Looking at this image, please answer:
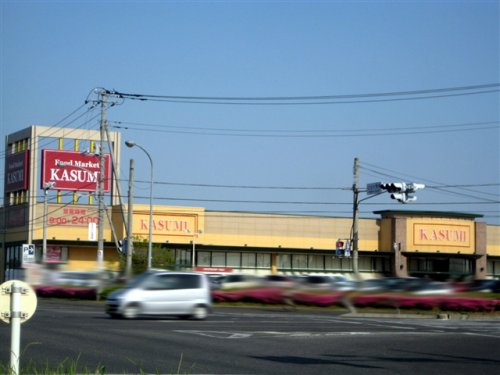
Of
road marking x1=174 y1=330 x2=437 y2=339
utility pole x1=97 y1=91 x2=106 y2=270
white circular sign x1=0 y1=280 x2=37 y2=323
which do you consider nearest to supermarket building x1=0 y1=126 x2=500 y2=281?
utility pole x1=97 y1=91 x2=106 y2=270

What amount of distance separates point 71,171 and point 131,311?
4320 cm

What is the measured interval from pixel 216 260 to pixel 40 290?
79.5 feet

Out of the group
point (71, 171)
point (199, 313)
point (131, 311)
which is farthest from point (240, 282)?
point (71, 171)

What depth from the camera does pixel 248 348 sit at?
61.2ft

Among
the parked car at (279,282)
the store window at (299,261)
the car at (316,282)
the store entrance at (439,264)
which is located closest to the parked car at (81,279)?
the parked car at (279,282)

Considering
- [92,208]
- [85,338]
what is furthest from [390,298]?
[92,208]

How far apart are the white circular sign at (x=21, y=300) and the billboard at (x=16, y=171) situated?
6253cm

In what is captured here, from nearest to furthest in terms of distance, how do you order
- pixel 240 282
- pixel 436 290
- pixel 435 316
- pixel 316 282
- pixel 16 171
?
pixel 435 316
pixel 436 290
pixel 316 282
pixel 240 282
pixel 16 171

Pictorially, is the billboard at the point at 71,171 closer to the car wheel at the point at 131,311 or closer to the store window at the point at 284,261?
the store window at the point at 284,261

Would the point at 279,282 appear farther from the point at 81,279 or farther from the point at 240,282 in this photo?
the point at 81,279

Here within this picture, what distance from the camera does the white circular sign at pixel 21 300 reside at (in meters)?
9.39

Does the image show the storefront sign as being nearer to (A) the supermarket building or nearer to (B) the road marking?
(A) the supermarket building

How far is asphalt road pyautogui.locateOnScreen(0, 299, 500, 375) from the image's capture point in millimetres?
15148

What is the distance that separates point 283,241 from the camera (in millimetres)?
71375
